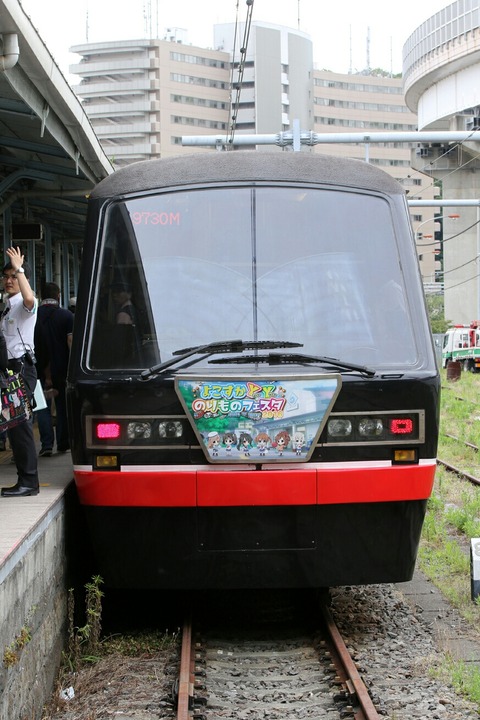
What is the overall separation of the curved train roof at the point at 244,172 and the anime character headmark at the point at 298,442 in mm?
1683

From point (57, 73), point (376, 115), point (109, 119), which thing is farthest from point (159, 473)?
point (376, 115)

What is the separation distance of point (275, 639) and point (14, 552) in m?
2.02

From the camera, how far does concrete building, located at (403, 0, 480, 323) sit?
1531 inches

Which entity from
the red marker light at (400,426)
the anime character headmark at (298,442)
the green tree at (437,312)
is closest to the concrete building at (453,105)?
the green tree at (437,312)

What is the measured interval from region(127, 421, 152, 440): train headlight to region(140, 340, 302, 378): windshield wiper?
0.89ft

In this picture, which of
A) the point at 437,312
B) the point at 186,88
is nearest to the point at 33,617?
the point at 437,312

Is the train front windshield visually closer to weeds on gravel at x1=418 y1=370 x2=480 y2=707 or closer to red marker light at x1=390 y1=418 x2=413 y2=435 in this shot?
red marker light at x1=390 y1=418 x2=413 y2=435

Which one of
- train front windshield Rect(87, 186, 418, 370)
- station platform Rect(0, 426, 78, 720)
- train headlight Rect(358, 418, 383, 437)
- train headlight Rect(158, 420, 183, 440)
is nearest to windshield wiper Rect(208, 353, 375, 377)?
train front windshield Rect(87, 186, 418, 370)

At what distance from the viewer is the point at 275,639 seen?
5.98 m

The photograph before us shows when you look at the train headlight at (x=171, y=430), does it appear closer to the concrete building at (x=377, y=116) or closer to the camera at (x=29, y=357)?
the camera at (x=29, y=357)

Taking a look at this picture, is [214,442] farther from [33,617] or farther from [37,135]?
[37,135]

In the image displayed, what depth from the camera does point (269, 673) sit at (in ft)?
17.6

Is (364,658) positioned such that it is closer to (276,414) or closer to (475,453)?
(276,414)

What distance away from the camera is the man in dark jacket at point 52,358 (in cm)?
879
